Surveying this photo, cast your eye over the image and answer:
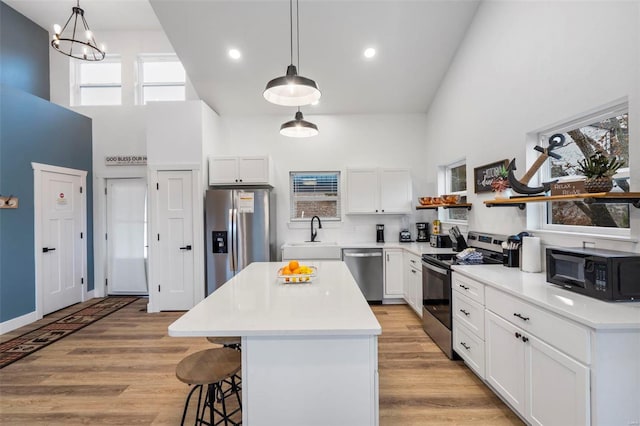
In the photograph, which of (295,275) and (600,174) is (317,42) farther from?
(600,174)

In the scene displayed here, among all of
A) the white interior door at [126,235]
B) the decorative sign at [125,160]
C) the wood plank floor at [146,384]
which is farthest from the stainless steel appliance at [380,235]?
the decorative sign at [125,160]

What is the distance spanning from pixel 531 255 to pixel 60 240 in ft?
19.5

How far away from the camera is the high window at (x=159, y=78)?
5.26 metres

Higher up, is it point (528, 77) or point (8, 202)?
point (528, 77)

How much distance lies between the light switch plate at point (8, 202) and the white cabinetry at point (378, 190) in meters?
4.46

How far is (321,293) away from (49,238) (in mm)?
4533

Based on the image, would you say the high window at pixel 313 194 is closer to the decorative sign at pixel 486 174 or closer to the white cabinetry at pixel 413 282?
the white cabinetry at pixel 413 282

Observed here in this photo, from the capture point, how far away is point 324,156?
5078 millimetres

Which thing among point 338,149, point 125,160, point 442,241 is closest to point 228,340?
point 442,241

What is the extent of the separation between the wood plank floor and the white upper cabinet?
2.21 meters

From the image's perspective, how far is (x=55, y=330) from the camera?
360 cm

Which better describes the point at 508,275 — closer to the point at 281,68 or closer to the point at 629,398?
the point at 629,398

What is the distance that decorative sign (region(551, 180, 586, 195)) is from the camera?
1.81 m

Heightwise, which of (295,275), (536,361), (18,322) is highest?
(295,275)
